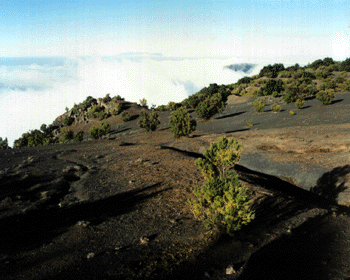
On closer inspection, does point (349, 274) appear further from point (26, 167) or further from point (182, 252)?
point (26, 167)

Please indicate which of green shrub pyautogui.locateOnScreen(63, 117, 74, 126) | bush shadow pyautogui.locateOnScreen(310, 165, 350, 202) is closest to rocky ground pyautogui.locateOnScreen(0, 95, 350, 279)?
bush shadow pyautogui.locateOnScreen(310, 165, 350, 202)

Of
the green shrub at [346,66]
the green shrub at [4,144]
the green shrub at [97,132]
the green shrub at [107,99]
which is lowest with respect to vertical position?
the green shrub at [4,144]

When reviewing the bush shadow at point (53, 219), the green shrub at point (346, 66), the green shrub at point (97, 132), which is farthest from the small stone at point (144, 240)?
the green shrub at point (346, 66)

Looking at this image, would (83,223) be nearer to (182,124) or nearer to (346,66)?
(182,124)

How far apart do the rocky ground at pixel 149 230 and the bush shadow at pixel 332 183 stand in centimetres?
24

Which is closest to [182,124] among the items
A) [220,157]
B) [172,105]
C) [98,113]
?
[220,157]

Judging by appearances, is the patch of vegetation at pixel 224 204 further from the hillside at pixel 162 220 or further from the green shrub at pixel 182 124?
the green shrub at pixel 182 124

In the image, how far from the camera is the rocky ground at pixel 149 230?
5.64m

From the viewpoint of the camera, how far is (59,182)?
12781 mm

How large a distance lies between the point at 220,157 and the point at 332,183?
24.8 ft

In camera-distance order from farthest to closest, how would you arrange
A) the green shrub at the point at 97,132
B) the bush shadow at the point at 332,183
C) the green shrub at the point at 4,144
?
the green shrub at the point at 4,144, the green shrub at the point at 97,132, the bush shadow at the point at 332,183

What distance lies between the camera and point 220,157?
9.47 m

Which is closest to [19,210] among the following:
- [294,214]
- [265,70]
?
[294,214]

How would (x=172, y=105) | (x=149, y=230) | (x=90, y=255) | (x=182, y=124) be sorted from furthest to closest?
(x=172, y=105)
(x=182, y=124)
(x=149, y=230)
(x=90, y=255)
